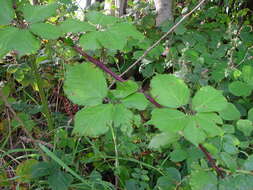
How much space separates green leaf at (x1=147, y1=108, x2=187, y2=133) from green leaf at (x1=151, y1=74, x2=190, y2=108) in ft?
0.08

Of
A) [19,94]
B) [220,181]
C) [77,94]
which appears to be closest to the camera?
[77,94]

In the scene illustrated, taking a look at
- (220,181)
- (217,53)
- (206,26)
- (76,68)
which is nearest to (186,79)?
(217,53)

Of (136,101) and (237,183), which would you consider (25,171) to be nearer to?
(136,101)

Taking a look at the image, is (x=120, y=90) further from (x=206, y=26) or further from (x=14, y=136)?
(x=206, y=26)

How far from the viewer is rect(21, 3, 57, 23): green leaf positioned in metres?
0.74

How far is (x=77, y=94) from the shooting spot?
678 millimetres

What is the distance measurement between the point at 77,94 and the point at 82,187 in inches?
20.7

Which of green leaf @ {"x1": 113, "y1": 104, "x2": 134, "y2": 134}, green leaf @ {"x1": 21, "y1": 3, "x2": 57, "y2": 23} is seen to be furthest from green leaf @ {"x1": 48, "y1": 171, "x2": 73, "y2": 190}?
green leaf @ {"x1": 21, "y1": 3, "x2": 57, "y2": 23}

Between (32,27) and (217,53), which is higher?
(32,27)

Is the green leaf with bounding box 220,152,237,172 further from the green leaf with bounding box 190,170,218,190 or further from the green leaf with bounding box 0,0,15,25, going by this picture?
the green leaf with bounding box 0,0,15,25

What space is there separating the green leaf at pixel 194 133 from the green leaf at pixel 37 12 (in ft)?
1.55

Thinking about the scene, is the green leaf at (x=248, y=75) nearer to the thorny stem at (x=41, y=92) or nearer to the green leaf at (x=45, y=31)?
the green leaf at (x=45, y=31)

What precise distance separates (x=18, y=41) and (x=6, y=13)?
0.39ft

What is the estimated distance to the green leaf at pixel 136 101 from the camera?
690mm
